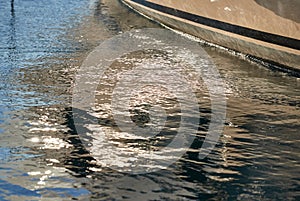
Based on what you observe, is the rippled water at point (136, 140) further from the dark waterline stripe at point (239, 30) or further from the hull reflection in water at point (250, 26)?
the dark waterline stripe at point (239, 30)

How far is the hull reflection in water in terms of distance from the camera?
1202cm

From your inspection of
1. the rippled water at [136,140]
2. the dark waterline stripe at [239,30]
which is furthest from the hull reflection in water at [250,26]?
the rippled water at [136,140]

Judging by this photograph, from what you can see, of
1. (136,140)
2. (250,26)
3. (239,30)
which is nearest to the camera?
(136,140)

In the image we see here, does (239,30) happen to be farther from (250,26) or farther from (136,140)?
(136,140)

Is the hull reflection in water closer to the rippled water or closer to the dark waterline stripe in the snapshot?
the dark waterline stripe

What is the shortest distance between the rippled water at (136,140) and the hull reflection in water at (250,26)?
1.42 ft

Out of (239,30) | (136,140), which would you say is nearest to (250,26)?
(239,30)

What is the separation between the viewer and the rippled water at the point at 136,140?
6137 mm

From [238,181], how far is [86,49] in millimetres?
8098

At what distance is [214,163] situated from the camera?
693 cm

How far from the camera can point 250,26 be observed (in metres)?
13.6

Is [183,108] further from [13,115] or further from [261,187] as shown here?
[261,187]

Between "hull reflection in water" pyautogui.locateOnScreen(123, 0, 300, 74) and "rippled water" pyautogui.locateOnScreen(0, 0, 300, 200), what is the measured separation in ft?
1.42

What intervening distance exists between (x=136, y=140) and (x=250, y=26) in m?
6.68
